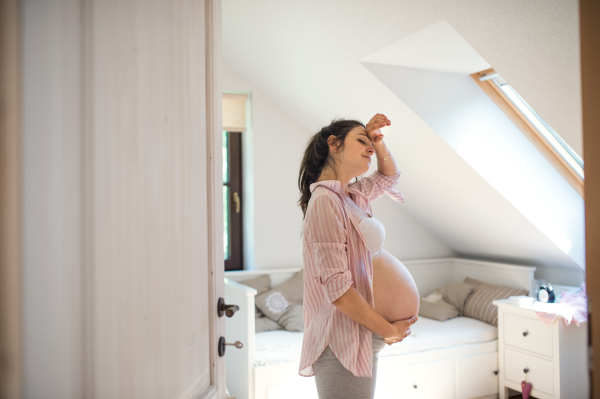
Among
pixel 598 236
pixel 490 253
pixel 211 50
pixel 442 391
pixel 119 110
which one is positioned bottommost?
pixel 442 391

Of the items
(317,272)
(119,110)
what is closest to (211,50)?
(119,110)

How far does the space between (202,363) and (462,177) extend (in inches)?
97.3

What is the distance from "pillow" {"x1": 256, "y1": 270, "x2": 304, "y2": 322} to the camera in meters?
3.42

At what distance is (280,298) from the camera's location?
138 inches

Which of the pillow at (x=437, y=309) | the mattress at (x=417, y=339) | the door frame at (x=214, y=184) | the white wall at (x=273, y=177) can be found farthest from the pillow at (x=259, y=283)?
the door frame at (x=214, y=184)

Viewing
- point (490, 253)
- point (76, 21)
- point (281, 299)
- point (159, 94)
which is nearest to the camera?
point (76, 21)

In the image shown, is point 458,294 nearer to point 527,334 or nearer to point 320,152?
point 527,334

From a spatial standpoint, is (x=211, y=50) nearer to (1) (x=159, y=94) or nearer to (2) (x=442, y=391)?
(1) (x=159, y=94)

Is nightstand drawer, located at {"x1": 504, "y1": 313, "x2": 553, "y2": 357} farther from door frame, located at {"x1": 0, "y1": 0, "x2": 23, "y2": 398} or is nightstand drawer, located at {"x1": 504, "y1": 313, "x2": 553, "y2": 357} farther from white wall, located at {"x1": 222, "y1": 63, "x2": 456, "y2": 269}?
door frame, located at {"x1": 0, "y1": 0, "x2": 23, "y2": 398}

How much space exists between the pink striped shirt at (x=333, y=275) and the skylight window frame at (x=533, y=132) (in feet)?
6.51

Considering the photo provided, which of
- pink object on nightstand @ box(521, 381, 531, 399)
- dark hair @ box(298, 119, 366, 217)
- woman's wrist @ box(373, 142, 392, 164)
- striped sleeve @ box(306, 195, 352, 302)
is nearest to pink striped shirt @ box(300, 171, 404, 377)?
striped sleeve @ box(306, 195, 352, 302)

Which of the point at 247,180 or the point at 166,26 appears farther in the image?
the point at 247,180

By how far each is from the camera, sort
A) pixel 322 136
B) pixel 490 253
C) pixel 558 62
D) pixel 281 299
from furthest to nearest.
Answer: pixel 490 253
pixel 281 299
pixel 558 62
pixel 322 136

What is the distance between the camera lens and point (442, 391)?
9.79 feet
